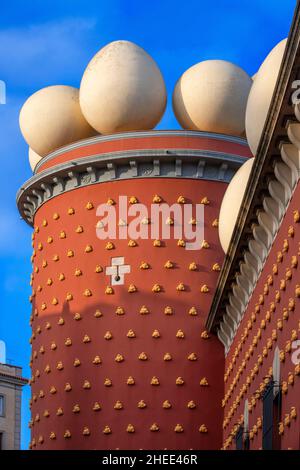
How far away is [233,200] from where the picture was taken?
28078 mm

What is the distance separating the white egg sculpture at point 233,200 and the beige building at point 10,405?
39.8 meters

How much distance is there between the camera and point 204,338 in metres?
31.8

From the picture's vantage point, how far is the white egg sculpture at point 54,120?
34906 millimetres

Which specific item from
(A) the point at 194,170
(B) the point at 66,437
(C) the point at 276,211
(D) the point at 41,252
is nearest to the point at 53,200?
(D) the point at 41,252

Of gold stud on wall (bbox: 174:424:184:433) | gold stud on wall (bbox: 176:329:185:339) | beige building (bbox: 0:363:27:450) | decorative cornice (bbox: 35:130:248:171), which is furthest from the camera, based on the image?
beige building (bbox: 0:363:27:450)

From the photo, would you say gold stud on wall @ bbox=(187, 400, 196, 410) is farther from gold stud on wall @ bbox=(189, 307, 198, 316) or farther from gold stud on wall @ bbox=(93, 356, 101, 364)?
gold stud on wall @ bbox=(93, 356, 101, 364)

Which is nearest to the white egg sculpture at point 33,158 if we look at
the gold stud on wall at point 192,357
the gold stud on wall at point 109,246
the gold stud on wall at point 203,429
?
the gold stud on wall at point 109,246

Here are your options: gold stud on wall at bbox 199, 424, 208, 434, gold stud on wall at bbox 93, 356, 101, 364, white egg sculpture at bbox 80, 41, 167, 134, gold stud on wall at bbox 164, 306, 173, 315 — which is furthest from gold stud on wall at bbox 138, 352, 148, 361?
white egg sculpture at bbox 80, 41, 167, 134

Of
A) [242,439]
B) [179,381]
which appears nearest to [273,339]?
[242,439]

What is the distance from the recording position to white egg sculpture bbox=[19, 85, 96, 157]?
3491 centimetres

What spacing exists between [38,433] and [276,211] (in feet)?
39.6

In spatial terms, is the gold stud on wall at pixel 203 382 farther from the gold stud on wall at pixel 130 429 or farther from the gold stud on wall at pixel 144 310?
the gold stud on wall at pixel 144 310

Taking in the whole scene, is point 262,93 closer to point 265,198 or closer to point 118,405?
point 265,198

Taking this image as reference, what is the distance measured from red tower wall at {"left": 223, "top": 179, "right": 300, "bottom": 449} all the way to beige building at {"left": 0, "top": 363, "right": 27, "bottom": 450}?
38757mm
